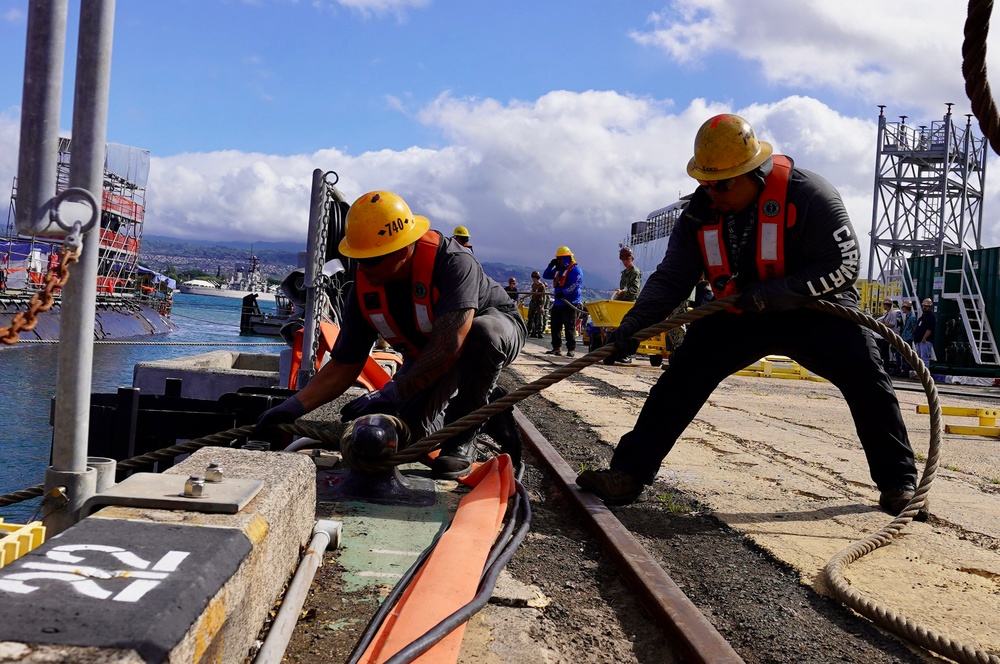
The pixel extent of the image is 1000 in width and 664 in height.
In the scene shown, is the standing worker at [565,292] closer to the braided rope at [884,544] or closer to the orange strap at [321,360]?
the orange strap at [321,360]

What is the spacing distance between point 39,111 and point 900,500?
377cm

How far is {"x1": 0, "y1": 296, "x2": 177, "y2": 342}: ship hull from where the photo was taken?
74.1ft

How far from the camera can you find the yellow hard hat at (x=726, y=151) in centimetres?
383

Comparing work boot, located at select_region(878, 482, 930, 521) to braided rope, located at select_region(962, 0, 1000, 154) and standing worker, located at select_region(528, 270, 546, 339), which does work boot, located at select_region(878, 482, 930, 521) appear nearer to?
braided rope, located at select_region(962, 0, 1000, 154)

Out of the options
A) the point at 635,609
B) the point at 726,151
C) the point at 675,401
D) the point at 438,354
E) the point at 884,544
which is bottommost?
the point at 635,609

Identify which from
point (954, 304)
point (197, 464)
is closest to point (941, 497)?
point (197, 464)

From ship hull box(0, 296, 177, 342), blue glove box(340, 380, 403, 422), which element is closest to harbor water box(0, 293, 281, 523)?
blue glove box(340, 380, 403, 422)

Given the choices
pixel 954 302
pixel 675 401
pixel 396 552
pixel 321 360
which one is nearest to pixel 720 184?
pixel 675 401

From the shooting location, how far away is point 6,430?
8391 mm

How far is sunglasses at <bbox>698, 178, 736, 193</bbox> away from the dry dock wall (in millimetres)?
2527

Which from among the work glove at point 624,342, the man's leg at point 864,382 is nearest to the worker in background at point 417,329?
the work glove at point 624,342

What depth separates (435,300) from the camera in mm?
4145

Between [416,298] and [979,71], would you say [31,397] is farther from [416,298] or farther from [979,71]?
[979,71]

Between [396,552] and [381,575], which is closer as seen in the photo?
[381,575]
